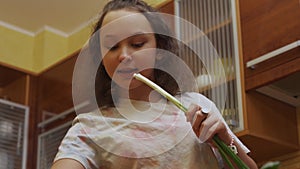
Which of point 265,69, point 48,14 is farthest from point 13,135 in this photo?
point 265,69

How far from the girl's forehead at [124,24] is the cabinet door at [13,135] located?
5.58 feet

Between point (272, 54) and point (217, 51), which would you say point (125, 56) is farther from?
point (217, 51)

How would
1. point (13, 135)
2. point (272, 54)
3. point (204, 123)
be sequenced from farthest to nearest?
point (13, 135) < point (272, 54) < point (204, 123)

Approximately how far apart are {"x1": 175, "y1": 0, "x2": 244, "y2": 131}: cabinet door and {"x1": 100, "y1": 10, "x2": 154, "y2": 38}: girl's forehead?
2.40 ft

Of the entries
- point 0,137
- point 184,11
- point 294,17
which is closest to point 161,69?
point 294,17

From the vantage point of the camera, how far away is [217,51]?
6.00 ft

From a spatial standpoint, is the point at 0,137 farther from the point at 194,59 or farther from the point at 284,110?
the point at 284,110

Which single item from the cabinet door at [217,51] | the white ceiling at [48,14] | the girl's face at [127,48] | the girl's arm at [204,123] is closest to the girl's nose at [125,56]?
the girl's face at [127,48]

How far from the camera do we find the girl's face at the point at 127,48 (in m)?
0.77

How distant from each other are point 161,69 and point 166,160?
5.9 inches

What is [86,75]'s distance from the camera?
0.87 m

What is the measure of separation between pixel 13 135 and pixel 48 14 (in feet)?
2.14

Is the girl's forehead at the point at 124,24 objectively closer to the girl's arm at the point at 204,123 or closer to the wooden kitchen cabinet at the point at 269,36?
the girl's arm at the point at 204,123

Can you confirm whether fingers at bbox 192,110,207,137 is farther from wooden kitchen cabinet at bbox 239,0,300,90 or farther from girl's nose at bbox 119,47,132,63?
wooden kitchen cabinet at bbox 239,0,300,90
